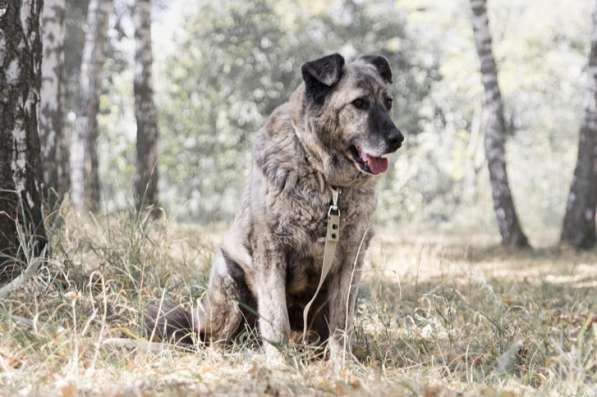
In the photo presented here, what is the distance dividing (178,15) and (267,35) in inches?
144

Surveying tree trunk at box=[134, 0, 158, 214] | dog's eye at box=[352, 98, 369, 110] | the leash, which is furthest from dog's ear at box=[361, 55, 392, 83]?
tree trunk at box=[134, 0, 158, 214]

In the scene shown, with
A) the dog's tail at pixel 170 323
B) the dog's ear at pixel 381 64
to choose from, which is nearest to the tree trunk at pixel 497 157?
the dog's ear at pixel 381 64

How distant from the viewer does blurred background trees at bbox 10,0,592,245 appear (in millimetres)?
21156

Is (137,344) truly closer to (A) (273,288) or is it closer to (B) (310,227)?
(A) (273,288)

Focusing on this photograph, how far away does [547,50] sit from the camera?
71.1ft

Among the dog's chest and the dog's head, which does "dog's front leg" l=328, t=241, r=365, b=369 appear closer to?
the dog's chest

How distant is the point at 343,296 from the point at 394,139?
877mm

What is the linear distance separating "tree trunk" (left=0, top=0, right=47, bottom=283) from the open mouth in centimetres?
189

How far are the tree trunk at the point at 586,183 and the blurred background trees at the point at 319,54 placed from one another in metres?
9.44

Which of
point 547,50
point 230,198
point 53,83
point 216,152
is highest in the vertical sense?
point 547,50

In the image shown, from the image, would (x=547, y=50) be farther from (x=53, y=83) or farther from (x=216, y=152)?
(x=53, y=83)

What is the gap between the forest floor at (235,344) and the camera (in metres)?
2.70

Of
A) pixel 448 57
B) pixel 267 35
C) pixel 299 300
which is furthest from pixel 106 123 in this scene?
pixel 299 300

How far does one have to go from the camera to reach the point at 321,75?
355 centimetres
